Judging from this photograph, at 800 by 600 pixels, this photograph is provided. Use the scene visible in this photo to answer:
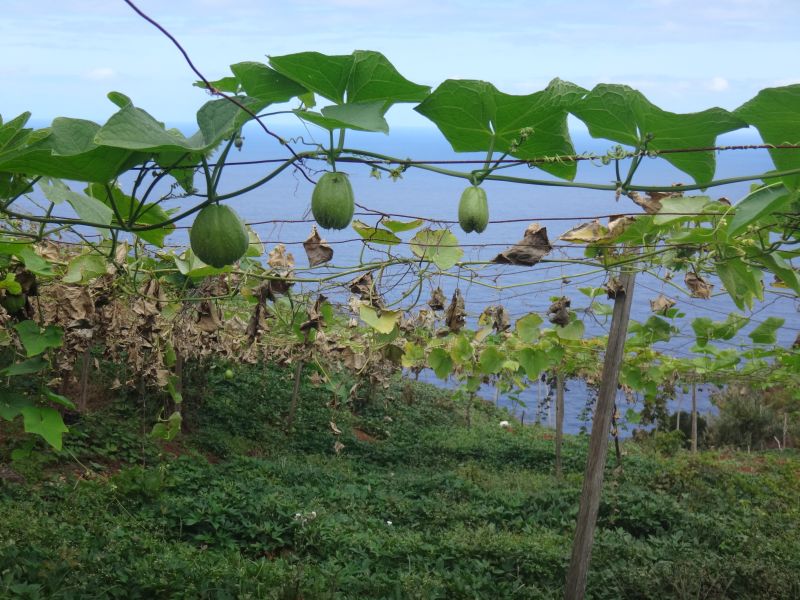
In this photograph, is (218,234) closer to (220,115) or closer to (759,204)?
(220,115)

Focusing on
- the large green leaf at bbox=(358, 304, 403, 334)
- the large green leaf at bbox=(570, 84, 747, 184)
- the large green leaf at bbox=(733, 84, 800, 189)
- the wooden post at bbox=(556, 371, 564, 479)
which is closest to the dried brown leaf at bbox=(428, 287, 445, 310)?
the large green leaf at bbox=(358, 304, 403, 334)

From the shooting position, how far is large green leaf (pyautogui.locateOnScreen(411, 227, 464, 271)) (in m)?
3.09

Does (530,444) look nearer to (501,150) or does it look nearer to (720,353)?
(720,353)

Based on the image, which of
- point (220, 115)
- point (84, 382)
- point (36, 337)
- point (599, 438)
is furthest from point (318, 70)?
point (84, 382)

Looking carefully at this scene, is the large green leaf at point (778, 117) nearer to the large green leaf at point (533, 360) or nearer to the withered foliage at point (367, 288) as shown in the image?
the withered foliage at point (367, 288)

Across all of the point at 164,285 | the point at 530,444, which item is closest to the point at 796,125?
the point at 164,285

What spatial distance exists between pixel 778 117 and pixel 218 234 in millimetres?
1130

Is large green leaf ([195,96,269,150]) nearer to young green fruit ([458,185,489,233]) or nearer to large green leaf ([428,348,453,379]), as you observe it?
young green fruit ([458,185,489,233])

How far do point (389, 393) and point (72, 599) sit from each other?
1101cm

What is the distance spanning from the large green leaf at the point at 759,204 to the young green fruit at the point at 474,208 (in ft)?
1.63

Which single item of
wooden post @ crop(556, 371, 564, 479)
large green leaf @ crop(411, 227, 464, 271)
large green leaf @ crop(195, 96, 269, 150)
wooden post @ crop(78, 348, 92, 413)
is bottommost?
wooden post @ crop(556, 371, 564, 479)

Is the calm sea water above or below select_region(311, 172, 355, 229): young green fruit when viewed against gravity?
below

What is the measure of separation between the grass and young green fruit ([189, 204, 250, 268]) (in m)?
2.83

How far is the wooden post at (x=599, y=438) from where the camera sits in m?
4.35
